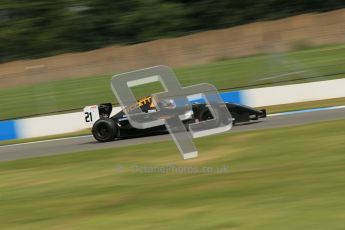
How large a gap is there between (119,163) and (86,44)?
23326 mm

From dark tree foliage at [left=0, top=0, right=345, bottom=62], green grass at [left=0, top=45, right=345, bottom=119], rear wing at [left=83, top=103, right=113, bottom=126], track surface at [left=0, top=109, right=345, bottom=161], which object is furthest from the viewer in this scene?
dark tree foliage at [left=0, top=0, right=345, bottom=62]

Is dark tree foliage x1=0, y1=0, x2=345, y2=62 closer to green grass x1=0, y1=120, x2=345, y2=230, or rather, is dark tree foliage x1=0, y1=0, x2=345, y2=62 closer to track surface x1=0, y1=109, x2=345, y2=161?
track surface x1=0, y1=109, x2=345, y2=161

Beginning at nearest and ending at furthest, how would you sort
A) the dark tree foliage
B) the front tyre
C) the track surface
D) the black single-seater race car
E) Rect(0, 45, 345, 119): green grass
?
the track surface → the black single-seater race car → the front tyre → Rect(0, 45, 345, 119): green grass → the dark tree foliage

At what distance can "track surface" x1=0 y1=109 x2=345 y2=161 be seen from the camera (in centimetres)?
1173

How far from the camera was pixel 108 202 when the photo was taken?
6285mm

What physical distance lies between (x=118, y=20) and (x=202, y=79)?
581 inches

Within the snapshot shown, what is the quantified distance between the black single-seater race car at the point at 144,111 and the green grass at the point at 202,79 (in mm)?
4923

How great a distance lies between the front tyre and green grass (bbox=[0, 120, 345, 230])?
8.14 feet

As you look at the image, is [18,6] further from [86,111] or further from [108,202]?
[108,202]

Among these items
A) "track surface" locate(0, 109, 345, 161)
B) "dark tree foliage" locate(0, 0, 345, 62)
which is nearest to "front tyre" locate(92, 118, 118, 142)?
"track surface" locate(0, 109, 345, 161)

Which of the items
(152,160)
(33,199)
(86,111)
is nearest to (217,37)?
(86,111)

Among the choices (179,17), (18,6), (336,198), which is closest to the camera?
(336,198)

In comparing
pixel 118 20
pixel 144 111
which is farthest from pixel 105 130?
pixel 118 20

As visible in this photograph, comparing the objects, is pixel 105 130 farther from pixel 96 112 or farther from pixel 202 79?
pixel 202 79
